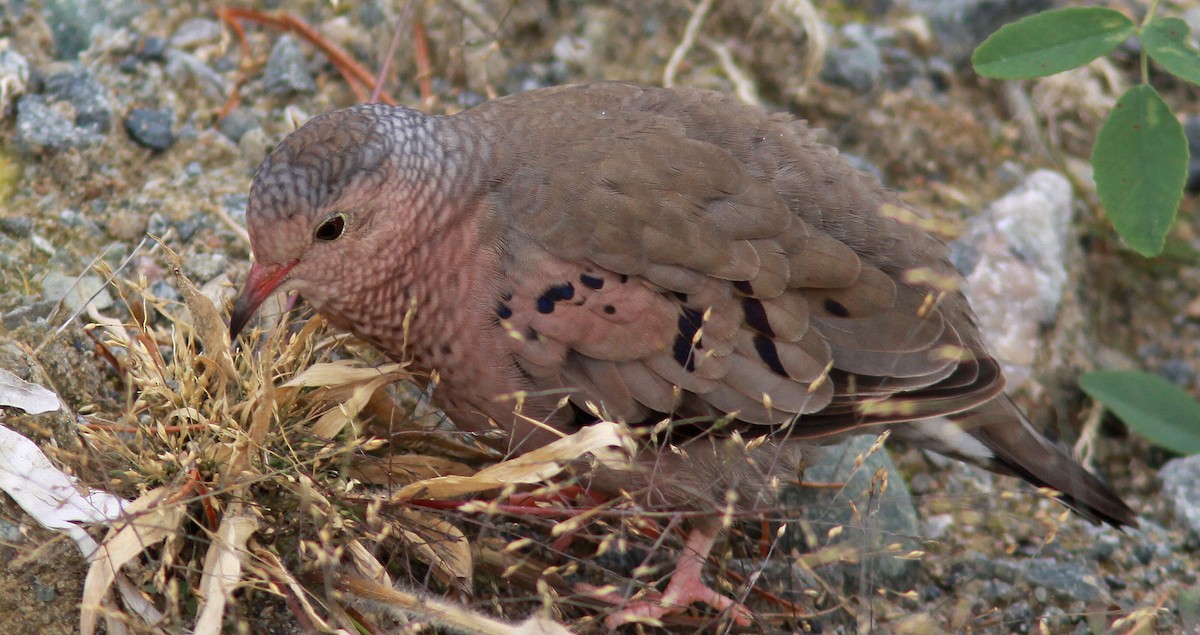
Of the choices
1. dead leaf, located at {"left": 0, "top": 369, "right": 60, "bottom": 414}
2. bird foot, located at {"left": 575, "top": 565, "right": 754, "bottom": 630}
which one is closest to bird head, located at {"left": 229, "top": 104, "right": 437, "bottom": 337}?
dead leaf, located at {"left": 0, "top": 369, "right": 60, "bottom": 414}

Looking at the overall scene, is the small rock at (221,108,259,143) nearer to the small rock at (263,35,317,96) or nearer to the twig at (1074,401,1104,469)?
the small rock at (263,35,317,96)

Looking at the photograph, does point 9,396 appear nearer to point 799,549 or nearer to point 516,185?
point 516,185

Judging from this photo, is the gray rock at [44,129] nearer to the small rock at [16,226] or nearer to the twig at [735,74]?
the small rock at [16,226]

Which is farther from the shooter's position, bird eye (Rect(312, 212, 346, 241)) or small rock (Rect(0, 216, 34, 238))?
small rock (Rect(0, 216, 34, 238))

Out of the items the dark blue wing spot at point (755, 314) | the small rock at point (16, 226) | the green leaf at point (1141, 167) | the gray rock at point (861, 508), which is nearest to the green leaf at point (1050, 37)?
the green leaf at point (1141, 167)

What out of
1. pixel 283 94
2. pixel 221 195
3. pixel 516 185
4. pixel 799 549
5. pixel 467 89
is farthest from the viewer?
pixel 467 89

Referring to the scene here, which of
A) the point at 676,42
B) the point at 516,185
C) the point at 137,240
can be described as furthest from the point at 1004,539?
the point at 137,240
